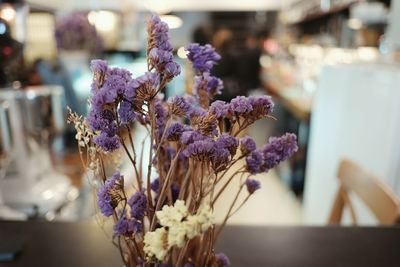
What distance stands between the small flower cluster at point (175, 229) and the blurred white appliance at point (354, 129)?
1.58 m

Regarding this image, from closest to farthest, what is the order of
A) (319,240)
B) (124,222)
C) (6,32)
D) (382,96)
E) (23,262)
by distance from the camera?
(124,222)
(23,262)
(319,240)
(382,96)
(6,32)

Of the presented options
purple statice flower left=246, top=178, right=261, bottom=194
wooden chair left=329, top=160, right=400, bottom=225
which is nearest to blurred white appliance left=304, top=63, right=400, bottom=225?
wooden chair left=329, top=160, right=400, bottom=225

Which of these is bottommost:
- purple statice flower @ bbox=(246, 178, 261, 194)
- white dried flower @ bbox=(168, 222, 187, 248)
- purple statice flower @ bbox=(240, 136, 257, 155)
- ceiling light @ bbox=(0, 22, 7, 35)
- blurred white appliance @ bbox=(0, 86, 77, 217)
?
blurred white appliance @ bbox=(0, 86, 77, 217)

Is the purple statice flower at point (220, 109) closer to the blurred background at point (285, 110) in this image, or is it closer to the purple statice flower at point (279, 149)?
the purple statice flower at point (279, 149)

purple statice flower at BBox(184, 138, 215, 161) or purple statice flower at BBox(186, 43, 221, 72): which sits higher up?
purple statice flower at BBox(186, 43, 221, 72)

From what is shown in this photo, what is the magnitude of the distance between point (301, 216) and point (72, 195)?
6.36 ft

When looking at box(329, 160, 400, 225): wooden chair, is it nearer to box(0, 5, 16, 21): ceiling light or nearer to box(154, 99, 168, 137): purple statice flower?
box(154, 99, 168, 137): purple statice flower

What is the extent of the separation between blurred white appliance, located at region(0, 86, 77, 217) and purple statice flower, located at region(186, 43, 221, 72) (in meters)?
2.02

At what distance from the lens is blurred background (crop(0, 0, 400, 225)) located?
1.85 m

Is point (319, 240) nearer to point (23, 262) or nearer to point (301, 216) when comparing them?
point (23, 262)

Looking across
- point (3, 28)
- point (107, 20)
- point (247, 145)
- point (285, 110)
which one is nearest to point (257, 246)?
point (247, 145)

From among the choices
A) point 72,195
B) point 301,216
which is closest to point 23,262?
point 72,195

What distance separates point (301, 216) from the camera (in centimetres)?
289

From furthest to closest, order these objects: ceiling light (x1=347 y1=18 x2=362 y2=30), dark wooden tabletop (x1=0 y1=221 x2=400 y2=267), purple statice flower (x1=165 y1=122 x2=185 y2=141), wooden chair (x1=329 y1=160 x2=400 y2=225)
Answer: ceiling light (x1=347 y1=18 x2=362 y2=30) → wooden chair (x1=329 y1=160 x2=400 y2=225) → dark wooden tabletop (x1=0 y1=221 x2=400 y2=267) → purple statice flower (x1=165 y1=122 x2=185 y2=141)
